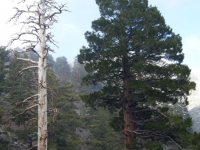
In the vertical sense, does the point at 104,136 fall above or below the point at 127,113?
below

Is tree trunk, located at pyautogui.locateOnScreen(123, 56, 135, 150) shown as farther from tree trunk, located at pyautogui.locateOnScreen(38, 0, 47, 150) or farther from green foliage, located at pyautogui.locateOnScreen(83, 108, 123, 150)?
green foliage, located at pyautogui.locateOnScreen(83, 108, 123, 150)

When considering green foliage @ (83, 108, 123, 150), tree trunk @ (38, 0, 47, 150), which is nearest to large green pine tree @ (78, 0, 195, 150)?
tree trunk @ (38, 0, 47, 150)

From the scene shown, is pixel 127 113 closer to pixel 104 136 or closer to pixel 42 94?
pixel 42 94

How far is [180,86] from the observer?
1068cm

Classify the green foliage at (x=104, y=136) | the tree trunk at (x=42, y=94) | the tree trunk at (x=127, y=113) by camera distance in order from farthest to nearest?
1. the green foliage at (x=104, y=136)
2. the tree trunk at (x=127, y=113)
3. the tree trunk at (x=42, y=94)

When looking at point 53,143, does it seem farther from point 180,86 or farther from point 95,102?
point 180,86

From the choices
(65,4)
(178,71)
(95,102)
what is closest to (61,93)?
(95,102)

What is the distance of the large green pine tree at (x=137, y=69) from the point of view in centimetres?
1099

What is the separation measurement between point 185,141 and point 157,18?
674 cm

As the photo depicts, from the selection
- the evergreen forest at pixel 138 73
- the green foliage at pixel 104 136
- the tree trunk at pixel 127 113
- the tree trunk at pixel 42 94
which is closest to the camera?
the tree trunk at pixel 42 94

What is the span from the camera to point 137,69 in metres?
10.8

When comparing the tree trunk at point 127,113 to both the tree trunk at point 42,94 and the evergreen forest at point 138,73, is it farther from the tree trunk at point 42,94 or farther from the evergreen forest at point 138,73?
the tree trunk at point 42,94

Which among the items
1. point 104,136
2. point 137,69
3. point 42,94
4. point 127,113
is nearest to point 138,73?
point 137,69

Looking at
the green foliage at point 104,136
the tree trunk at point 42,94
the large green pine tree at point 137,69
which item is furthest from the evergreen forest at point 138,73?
the green foliage at point 104,136
